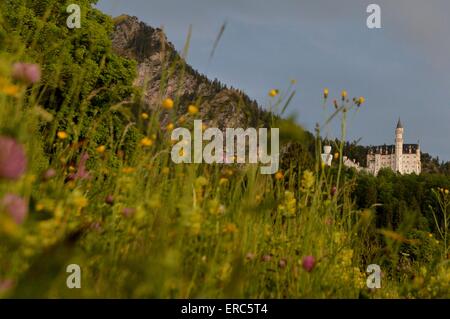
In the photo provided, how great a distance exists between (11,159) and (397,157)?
146 metres

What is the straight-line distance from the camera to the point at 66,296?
50.1 inches

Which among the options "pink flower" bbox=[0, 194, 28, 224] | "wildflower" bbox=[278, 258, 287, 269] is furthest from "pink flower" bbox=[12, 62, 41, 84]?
"wildflower" bbox=[278, 258, 287, 269]

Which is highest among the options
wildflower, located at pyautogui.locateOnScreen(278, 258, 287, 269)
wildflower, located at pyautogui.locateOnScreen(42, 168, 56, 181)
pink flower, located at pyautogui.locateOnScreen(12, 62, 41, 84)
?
pink flower, located at pyautogui.locateOnScreen(12, 62, 41, 84)

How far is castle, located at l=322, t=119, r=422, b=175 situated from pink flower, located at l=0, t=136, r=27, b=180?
140057 mm

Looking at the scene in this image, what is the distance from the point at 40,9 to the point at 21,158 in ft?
51.7

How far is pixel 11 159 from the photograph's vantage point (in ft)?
3.04

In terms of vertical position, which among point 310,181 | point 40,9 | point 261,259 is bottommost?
point 261,259

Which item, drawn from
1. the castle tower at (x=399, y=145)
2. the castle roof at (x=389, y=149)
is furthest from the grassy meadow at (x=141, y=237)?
the castle roof at (x=389, y=149)

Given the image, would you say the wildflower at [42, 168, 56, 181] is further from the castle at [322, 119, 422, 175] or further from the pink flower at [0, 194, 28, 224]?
the castle at [322, 119, 422, 175]

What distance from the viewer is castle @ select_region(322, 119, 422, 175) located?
137 m

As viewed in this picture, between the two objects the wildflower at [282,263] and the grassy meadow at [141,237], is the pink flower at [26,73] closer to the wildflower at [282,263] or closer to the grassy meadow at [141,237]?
the grassy meadow at [141,237]

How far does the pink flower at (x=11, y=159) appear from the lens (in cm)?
92
